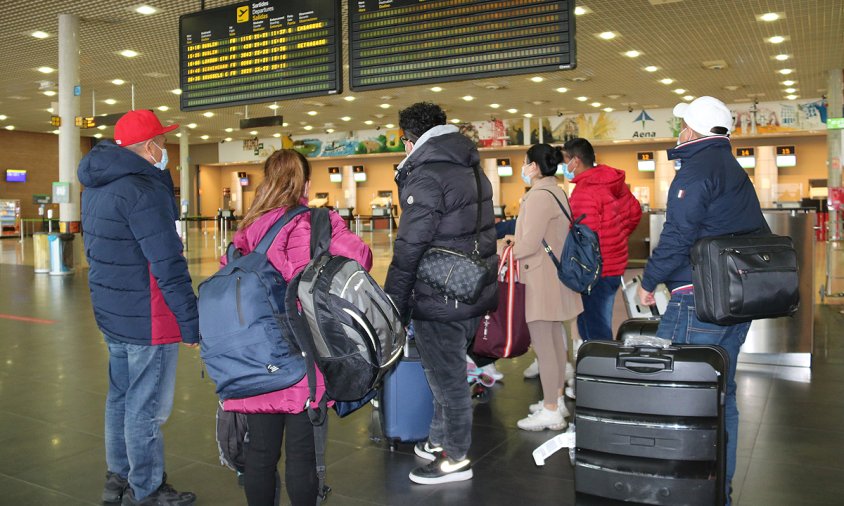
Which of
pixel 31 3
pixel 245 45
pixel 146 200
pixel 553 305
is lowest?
pixel 553 305

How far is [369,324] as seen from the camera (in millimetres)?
2002

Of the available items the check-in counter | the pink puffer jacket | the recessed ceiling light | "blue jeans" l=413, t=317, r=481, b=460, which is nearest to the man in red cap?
the pink puffer jacket

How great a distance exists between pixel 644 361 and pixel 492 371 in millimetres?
2348

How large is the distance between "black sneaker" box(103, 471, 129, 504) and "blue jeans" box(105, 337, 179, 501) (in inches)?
3.4

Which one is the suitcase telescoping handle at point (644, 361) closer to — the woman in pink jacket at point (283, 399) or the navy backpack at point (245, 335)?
the woman in pink jacket at point (283, 399)

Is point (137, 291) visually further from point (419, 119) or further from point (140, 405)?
point (419, 119)

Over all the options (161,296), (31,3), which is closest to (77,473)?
(161,296)

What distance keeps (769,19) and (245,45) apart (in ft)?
27.4

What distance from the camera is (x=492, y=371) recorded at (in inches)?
183

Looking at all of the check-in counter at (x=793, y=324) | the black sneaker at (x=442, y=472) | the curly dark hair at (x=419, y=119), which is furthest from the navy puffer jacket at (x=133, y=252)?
the check-in counter at (x=793, y=324)

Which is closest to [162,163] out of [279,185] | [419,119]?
[279,185]

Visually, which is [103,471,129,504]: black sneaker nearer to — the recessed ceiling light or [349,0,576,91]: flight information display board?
[349,0,576,91]: flight information display board

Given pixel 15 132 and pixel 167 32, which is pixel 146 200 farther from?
pixel 15 132

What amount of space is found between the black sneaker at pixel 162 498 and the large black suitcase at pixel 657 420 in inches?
61.3
